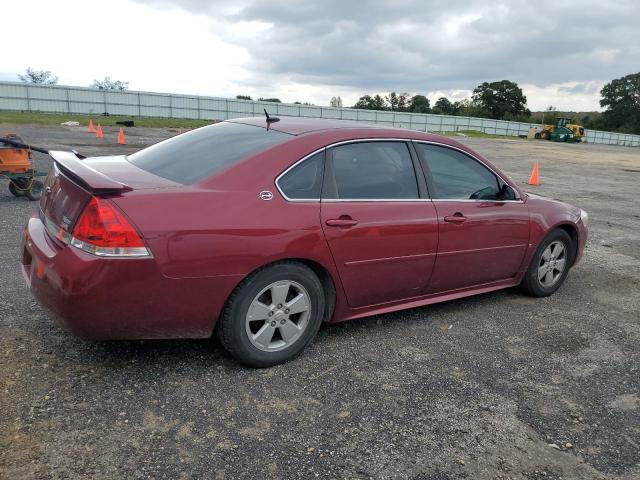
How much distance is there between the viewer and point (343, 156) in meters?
3.71

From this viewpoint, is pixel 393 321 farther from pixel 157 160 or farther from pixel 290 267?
pixel 157 160

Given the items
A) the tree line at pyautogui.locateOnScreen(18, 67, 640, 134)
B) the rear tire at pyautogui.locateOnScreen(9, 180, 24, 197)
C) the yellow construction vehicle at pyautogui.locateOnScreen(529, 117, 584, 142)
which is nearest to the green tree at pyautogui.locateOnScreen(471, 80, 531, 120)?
the tree line at pyautogui.locateOnScreen(18, 67, 640, 134)

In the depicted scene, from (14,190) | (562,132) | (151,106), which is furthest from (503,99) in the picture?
(14,190)

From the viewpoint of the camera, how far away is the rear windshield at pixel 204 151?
3.41 meters

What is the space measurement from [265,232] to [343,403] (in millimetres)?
1079

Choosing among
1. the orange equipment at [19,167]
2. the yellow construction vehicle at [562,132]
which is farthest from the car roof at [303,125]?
the yellow construction vehicle at [562,132]

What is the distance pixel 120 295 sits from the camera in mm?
2852

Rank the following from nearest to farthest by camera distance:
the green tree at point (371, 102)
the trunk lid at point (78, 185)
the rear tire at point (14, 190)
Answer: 1. the trunk lid at point (78, 185)
2. the rear tire at point (14, 190)
3. the green tree at point (371, 102)

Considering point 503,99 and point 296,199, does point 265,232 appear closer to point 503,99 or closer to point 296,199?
point 296,199

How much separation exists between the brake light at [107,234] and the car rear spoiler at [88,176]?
3.2 inches

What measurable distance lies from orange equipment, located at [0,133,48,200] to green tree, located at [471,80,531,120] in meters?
101

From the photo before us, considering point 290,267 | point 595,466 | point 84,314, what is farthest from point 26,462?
point 595,466

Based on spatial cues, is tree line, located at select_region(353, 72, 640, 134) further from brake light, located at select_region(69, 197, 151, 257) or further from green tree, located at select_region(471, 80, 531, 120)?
brake light, located at select_region(69, 197, 151, 257)

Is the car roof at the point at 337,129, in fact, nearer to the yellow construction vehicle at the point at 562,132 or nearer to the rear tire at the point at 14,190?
the rear tire at the point at 14,190
